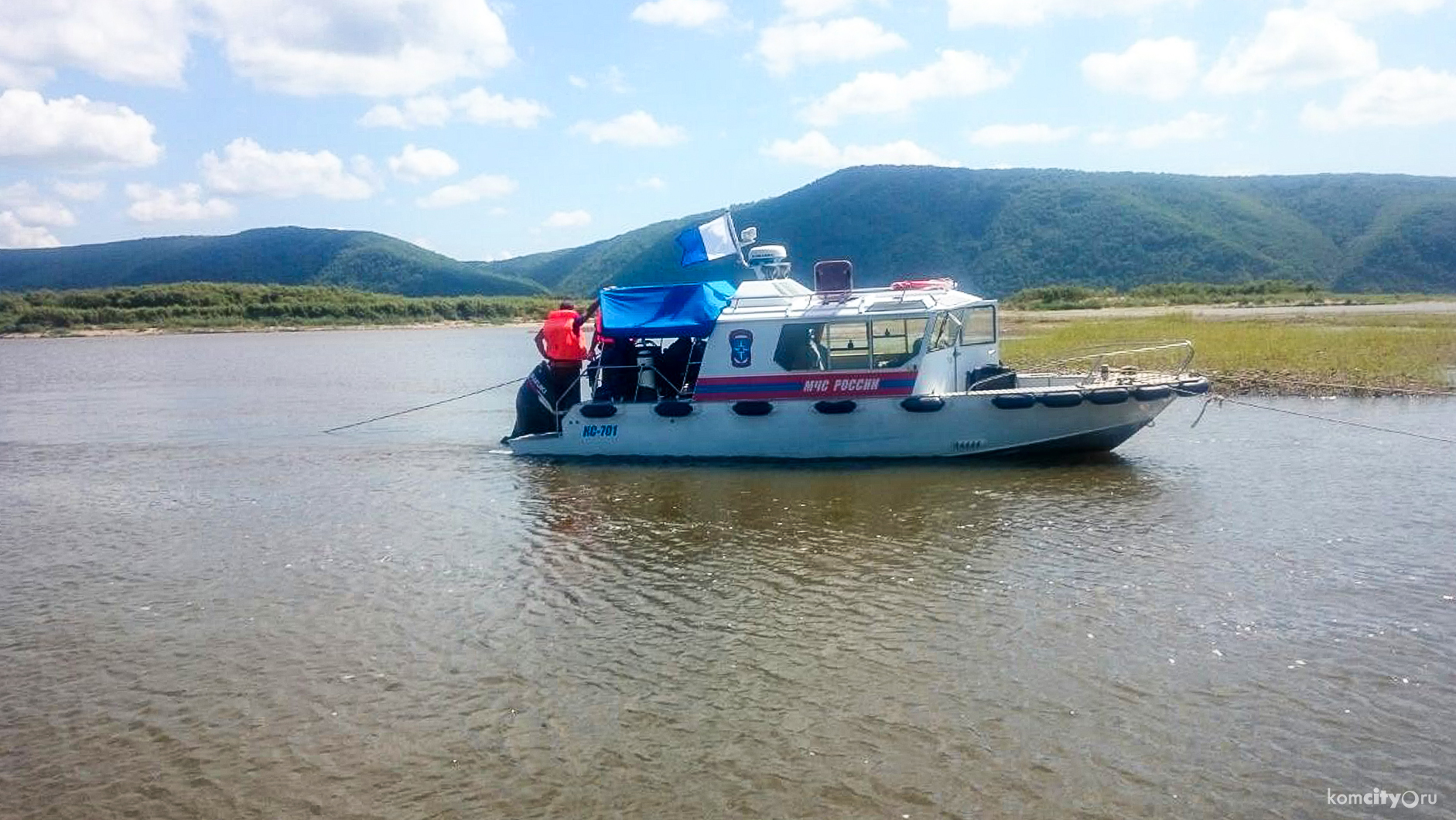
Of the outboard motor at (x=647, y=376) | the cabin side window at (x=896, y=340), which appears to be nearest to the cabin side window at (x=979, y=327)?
the cabin side window at (x=896, y=340)

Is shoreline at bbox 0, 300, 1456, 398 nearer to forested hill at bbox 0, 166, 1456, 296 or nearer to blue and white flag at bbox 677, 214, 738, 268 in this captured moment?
blue and white flag at bbox 677, 214, 738, 268

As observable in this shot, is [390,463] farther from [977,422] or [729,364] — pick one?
[977,422]

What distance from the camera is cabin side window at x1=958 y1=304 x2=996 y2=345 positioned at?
1703 centimetres

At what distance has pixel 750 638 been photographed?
895 cm

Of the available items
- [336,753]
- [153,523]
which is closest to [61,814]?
[336,753]

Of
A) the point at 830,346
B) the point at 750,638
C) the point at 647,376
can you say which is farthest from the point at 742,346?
the point at 750,638

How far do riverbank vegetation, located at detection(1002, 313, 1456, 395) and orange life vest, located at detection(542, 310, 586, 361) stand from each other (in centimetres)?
1257

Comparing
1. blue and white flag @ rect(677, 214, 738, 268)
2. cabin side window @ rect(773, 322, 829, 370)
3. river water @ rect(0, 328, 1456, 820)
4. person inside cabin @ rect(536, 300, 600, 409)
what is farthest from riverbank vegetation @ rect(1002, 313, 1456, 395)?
person inside cabin @ rect(536, 300, 600, 409)

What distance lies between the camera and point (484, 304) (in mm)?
98562

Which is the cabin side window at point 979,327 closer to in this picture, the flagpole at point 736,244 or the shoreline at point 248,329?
the flagpole at point 736,244

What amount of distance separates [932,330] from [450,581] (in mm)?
8442

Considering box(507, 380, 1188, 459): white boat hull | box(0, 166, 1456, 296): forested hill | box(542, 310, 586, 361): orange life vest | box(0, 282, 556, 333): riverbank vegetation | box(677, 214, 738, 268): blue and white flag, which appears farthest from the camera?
box(0, 166, 1456, 296): forested hill

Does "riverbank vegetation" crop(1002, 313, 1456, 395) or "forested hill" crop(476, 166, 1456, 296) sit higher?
"forested hill" crop(476, 166, 1456, 296)

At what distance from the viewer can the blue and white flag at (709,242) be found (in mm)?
18375
